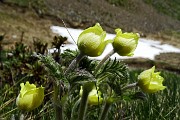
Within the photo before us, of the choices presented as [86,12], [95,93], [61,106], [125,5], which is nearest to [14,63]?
[95,93]

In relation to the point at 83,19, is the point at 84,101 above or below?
below

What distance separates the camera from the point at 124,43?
1310 millimetres

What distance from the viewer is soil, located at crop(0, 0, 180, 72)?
19516 mm

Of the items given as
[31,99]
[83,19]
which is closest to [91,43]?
[31,99]

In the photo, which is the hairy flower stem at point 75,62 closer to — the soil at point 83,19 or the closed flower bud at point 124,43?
the closed flower bud at point 124,43

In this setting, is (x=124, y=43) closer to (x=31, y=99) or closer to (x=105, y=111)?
(x=105, y=111)

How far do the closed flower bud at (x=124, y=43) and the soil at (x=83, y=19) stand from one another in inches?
524

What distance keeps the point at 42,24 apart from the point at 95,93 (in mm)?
21067

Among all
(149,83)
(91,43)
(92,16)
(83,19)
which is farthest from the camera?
(92,16)

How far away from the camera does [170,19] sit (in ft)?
141

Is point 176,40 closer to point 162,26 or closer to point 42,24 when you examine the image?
point 162,26

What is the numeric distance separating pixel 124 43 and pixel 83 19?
85.6 ft

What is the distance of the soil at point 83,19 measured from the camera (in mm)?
19516

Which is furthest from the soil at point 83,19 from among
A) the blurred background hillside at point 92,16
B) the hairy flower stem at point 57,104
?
the hairy flower stem at point 57,104
